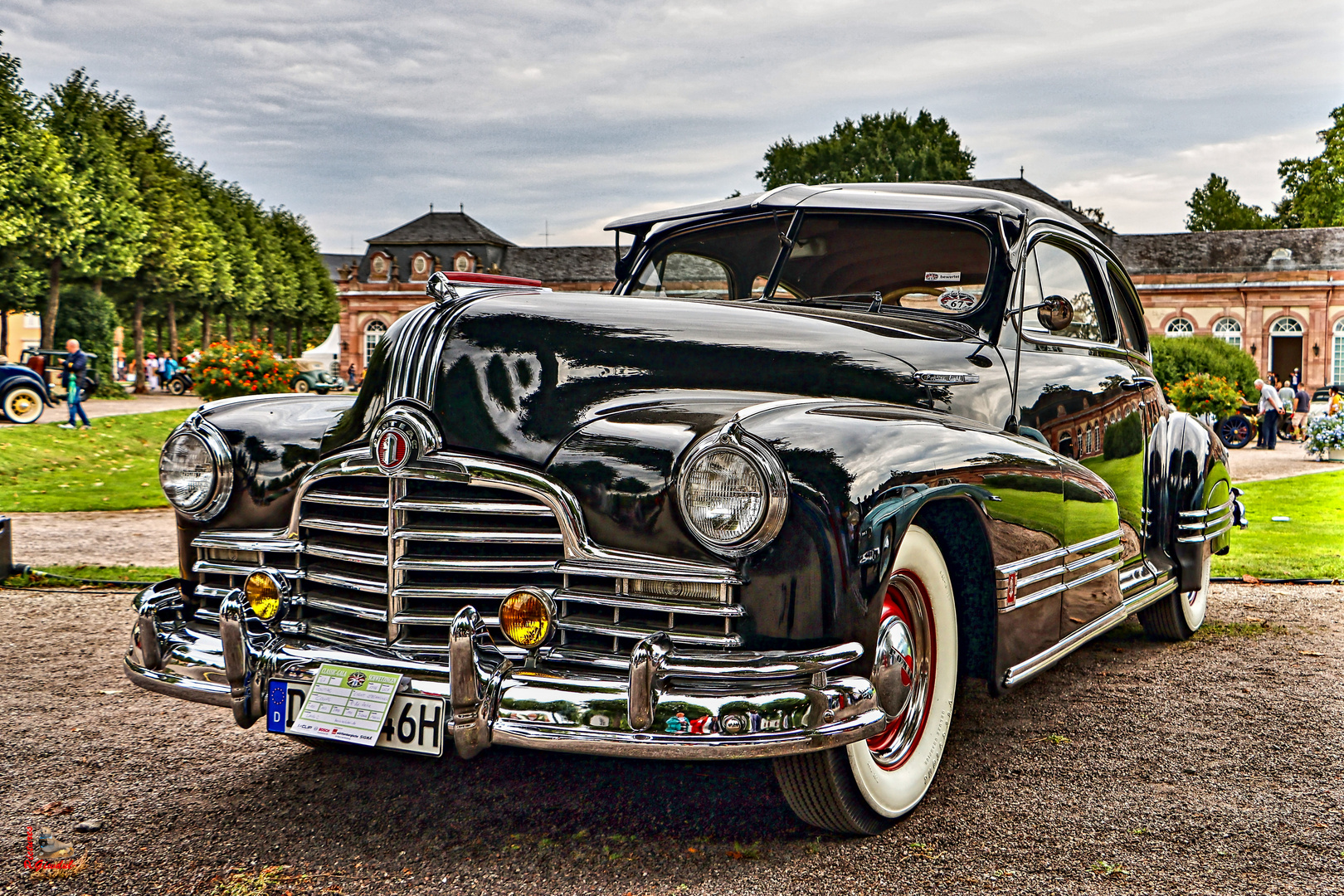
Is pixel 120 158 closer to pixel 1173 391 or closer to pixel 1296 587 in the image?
pixel 1173 391

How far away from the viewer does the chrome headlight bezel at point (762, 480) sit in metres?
2.58

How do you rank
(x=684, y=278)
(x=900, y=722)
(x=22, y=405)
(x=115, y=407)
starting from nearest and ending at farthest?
1. (x=900, y=722)
2. (x=684, y=278)
3. (x=22, y=405)
4. (x=115, y=407)

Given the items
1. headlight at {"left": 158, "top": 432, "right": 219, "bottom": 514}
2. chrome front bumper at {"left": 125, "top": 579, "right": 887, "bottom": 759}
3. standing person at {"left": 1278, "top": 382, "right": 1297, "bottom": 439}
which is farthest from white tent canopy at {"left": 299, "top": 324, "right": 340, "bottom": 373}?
chrome front bumper at {"left": 125, "top": 579, "right": 887, "bottom": 759}

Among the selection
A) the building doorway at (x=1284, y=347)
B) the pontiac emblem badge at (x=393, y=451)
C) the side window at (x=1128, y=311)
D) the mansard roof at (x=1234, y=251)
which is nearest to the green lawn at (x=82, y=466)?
the pontiac emblem badge at (x=393, y=451)

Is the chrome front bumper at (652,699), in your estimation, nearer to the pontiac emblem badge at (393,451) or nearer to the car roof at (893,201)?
the pontiac emblem badge at (393,451)

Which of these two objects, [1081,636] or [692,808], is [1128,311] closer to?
[1081,636]

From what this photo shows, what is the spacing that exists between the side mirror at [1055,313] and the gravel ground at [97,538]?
6132 mm

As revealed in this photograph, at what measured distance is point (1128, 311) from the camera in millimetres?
5273

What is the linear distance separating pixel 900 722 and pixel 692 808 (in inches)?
25.8

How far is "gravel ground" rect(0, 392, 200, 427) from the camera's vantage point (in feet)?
69.5

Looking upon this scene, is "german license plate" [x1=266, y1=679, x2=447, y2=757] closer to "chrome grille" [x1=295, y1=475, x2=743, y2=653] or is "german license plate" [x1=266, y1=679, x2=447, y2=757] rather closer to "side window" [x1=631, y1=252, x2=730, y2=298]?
"chrome grille" [x1=295, y1=475, x2=743, y2=653]

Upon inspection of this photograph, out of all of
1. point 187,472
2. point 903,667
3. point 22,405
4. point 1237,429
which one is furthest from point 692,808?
point 1237,429

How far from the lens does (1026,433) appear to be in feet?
12.9

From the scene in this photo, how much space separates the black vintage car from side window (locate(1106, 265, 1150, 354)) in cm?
122
